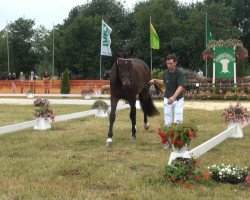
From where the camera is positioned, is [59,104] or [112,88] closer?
[112,88]

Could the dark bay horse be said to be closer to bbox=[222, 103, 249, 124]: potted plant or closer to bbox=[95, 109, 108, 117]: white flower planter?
bbox=[222, 103, 249, 124]: potted plant

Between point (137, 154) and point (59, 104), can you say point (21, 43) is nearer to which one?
point (59, 104)

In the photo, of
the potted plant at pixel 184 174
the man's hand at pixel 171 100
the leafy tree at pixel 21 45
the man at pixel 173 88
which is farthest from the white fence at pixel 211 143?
the leafy tree at pixel 21 45

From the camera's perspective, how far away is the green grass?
5367 mm

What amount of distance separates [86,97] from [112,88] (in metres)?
17.5

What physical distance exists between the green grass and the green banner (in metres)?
16.9

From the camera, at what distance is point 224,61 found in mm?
27922

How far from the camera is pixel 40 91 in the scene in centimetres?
3556

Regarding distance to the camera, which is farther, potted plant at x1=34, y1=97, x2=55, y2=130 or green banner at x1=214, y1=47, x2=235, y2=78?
green banner at x1=214, y1=47, x2=235, y2=78

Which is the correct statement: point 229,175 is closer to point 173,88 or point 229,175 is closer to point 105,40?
point 173,88

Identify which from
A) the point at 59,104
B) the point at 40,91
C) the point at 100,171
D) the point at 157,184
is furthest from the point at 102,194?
the point at 40,91

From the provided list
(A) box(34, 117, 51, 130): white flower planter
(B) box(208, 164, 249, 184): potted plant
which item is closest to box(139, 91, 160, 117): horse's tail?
(A) box(34, 117, 51, 130): white flower planter

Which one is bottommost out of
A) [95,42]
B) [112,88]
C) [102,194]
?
[102,194]

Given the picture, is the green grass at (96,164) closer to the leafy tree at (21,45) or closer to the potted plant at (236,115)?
the potted plant at (236,115)
